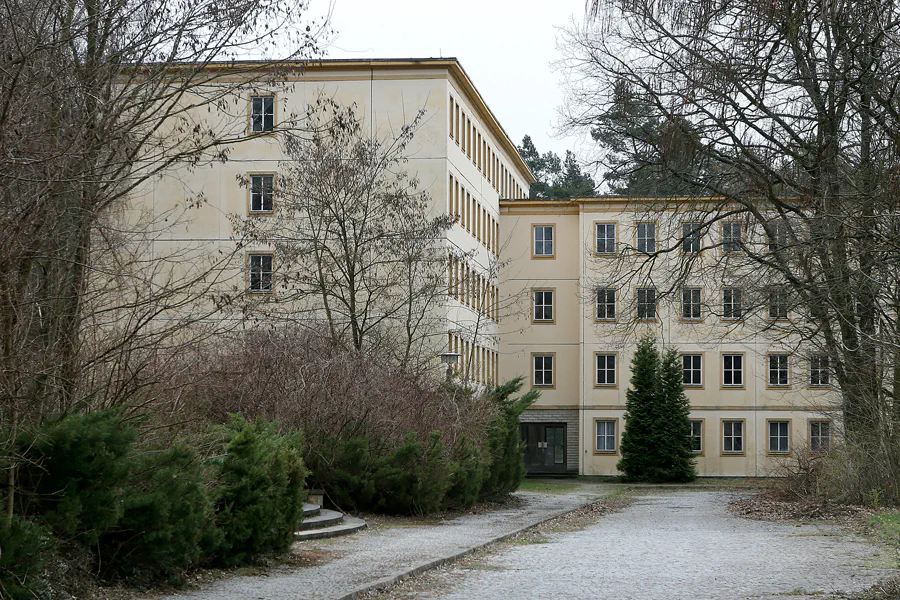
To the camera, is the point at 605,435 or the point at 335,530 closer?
the point at 335,530

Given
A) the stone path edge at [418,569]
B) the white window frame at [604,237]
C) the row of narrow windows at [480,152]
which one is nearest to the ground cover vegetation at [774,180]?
the stone path edge at [418,569]

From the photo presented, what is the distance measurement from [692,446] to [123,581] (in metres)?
48.1

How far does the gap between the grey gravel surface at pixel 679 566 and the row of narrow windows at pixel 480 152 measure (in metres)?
27.6

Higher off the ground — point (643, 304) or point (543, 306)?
point (543, 306)

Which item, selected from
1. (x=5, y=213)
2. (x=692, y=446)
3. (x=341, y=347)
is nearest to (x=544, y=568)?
(x=5, y=213)

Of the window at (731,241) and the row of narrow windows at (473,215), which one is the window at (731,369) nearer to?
the row of narrow windows at (473,215)

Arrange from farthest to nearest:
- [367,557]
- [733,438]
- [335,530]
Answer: [733,438] < [335,530] < [367,557]

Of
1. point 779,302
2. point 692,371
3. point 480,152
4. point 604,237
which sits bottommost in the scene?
point 692,371

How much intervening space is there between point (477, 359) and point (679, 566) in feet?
130

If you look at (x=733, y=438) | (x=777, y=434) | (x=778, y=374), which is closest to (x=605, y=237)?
(x=778, y=374)

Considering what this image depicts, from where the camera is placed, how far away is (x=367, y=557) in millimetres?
15438

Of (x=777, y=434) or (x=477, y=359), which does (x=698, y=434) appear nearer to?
(x=777, y=434)

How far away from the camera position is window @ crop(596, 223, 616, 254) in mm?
61250

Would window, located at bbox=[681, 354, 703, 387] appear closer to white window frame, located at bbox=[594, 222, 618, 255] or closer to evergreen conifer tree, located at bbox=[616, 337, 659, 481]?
evergreen conifer tree, located at bbox=[616, 337, 659, 481]
